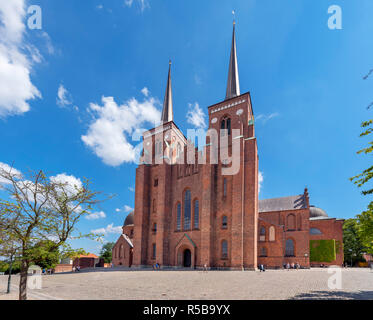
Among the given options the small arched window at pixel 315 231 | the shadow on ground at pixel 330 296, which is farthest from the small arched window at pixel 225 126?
the shadow on ground at pixel 330 296

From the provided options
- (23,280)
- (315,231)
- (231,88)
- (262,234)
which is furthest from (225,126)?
(23,280)

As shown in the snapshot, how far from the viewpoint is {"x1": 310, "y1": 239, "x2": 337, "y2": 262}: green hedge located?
4394 centimetres

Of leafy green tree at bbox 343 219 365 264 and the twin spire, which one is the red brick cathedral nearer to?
the twin spire

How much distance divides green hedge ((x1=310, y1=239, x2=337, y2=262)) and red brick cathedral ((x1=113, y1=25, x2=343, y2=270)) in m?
0.10

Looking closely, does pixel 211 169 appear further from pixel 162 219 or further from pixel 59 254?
pixel 59 254

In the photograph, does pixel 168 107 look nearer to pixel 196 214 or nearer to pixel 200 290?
pixel 196 214

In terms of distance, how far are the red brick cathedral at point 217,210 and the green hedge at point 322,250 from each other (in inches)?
4.1

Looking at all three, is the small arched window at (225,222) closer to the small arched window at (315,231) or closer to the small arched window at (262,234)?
the small arched window at (262,234)

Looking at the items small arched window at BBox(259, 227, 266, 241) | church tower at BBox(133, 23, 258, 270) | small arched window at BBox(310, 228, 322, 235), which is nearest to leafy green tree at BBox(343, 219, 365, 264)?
small arched window at BBox(310, 228, 322, 235)
